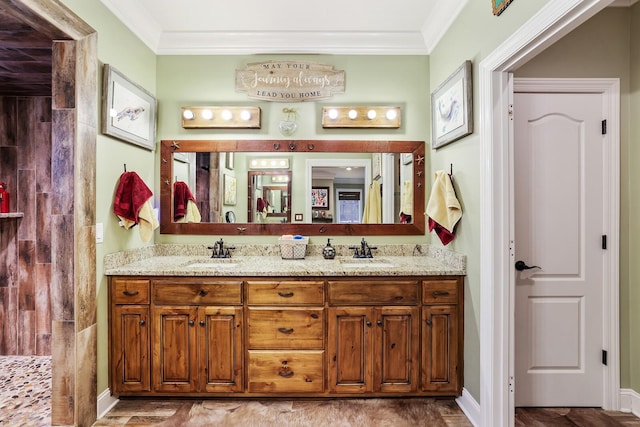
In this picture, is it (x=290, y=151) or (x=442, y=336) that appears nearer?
(x=442, y=336)

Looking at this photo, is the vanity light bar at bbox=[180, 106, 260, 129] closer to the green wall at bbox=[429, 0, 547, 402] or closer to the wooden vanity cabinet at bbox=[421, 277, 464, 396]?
the green wall at bbox=[429, 0, 547, 402]

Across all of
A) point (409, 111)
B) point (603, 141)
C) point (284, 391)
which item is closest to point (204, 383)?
point (284, 391)

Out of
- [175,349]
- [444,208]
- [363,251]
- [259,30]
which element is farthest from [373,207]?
[175,349]

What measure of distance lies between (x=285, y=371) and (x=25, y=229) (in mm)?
2614

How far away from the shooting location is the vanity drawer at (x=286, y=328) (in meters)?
2.32

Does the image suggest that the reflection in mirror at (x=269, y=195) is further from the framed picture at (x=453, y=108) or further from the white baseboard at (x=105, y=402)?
the white baseboard at (x=105, y=402)

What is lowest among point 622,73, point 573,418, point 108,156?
point 573,418

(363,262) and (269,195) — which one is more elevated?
(269,195)

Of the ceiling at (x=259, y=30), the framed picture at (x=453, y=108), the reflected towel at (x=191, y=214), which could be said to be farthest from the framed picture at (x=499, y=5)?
the reflected towel at (x=191, y=214)

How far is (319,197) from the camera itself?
2.98 meters

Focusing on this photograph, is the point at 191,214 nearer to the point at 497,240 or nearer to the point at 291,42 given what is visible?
the point at 291,42

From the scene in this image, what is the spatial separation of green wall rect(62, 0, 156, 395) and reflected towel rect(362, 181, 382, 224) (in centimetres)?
187

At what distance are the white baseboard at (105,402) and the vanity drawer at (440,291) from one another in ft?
7.18

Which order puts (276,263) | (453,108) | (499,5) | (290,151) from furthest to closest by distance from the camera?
(290,151)
(276,263)
(453,108)
(499,5)
